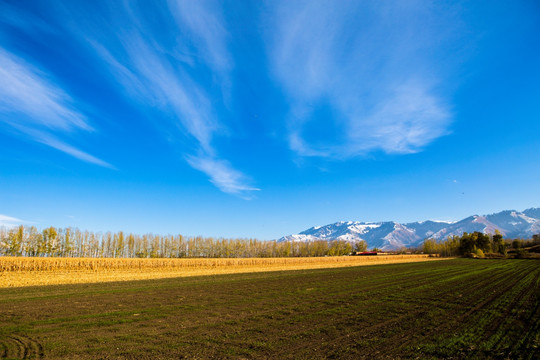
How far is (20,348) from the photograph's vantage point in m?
9.39

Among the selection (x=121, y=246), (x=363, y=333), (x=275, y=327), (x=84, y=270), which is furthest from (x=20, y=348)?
(x=121, y=246)

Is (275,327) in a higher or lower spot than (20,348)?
lower

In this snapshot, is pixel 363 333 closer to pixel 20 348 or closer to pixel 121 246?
pixel 20 348

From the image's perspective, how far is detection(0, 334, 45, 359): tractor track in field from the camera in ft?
28.8

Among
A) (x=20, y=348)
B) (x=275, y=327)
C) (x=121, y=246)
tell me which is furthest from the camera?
(x=121, y=246)

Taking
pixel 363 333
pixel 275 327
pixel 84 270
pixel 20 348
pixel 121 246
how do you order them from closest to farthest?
pixel 20 348 → pixel 363 333 → pixel 275 327 → pixel 84 270 → pixel 121 246

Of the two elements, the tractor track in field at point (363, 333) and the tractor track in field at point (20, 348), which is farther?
the tractor track in field at point (363, 333)

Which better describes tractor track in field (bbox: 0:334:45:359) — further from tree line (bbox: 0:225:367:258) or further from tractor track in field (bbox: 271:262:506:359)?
tree line (bbox: 0:225:367:258)

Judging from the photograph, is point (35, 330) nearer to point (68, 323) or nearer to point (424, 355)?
point (68, 323)

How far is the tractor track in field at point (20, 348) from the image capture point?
8773 mm

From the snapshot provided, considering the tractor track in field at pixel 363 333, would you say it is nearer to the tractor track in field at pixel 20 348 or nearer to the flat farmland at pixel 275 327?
the flat farmland at pixel 275 327

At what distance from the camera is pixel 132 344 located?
990 centimetres

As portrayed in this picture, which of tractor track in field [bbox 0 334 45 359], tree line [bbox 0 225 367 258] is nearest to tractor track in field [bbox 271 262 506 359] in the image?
tractor track in field [bbox 0 334 45 359]

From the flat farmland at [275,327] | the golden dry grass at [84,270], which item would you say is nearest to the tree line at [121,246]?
the golden dry grass at [84,270]
